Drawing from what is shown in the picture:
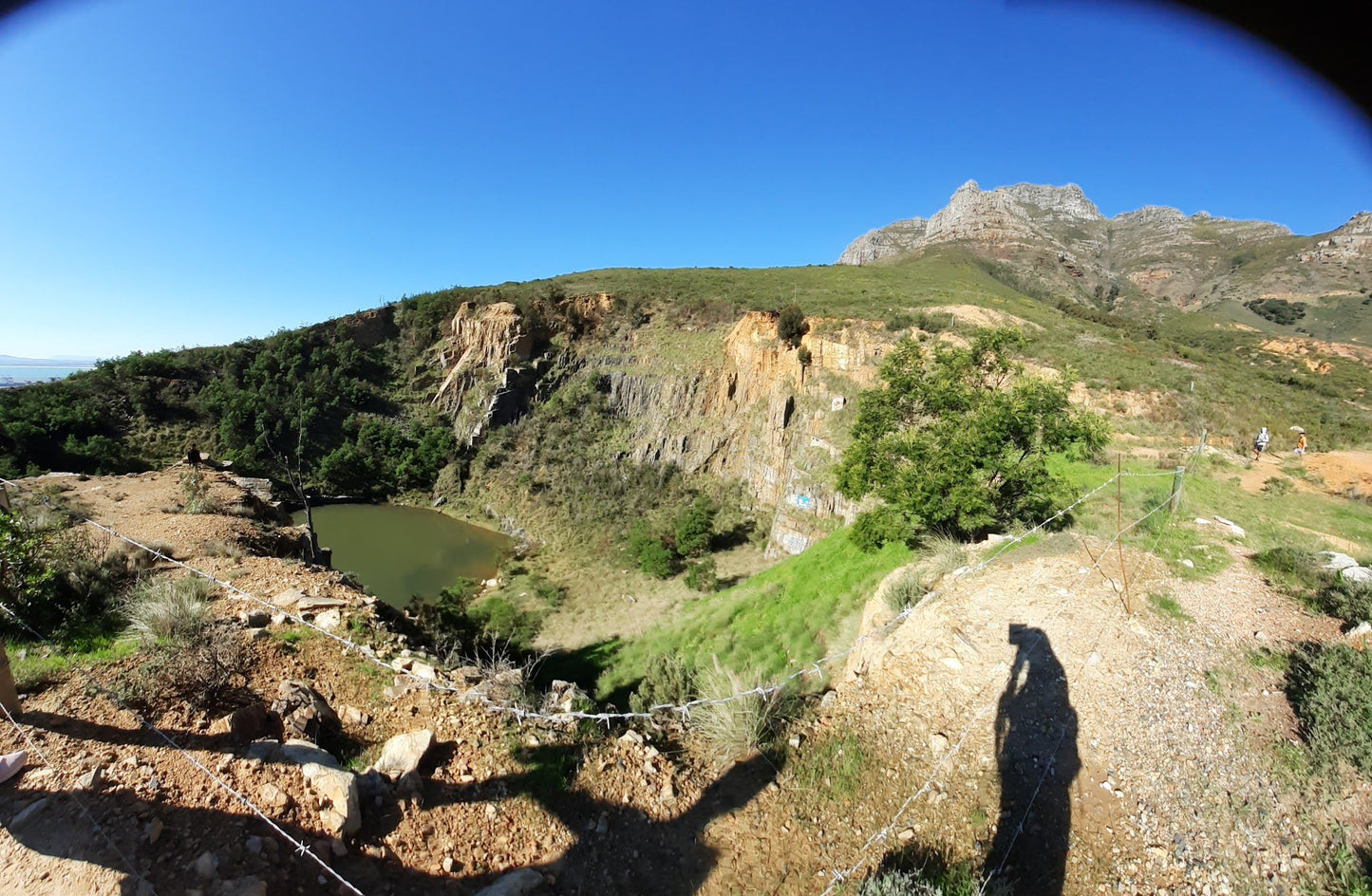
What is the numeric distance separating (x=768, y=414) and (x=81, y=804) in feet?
79.3

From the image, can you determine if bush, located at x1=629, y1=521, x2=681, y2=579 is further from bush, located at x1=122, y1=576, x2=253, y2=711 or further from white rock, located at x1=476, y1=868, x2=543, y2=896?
white rock, located at x1=476, y1=868, x2=543, y2=896

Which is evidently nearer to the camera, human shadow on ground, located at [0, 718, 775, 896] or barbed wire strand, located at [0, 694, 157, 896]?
barbed wire strand, located at [0, 694, 157, 896]

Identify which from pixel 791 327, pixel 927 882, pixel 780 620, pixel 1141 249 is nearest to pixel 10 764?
pixel 927 882

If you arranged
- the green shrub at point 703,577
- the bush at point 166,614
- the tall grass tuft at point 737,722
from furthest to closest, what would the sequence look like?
the green shrub at point 703,577
the bush at point 166,614
the tall grass tuft at point 737,722

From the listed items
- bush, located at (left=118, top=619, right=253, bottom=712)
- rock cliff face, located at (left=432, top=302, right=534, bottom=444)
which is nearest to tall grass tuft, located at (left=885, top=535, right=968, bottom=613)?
bush, located at (left=118, top=619, right=253, bottom=712)

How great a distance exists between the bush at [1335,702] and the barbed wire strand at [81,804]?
802 cm

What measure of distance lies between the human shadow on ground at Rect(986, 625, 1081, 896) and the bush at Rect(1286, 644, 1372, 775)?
5.38 ft

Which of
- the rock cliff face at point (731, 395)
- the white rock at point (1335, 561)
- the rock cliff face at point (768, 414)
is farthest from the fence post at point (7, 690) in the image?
the rock cliff face at point (731, 395)

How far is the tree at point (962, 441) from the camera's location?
8734 mm

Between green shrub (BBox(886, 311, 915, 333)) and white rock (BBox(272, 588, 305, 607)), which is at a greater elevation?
green shrub (BBox(886, 311, 915, 333))

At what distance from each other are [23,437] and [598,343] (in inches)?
1109

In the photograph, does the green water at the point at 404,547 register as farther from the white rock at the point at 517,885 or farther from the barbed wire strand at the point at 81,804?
the white rock at the point at 517,885

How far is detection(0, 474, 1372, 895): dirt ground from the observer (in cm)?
314

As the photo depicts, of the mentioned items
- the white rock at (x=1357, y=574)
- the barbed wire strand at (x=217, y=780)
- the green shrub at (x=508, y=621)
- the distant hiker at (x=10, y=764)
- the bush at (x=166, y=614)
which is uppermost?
the bush at (x=166, y=614)
